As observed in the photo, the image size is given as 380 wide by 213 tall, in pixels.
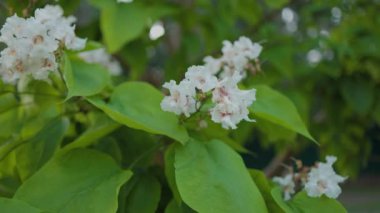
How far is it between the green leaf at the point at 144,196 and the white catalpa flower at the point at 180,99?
12cm

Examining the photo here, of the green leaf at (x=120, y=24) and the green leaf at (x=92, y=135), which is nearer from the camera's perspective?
the green leaf at (x=92, y=135)

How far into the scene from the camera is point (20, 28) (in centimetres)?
70

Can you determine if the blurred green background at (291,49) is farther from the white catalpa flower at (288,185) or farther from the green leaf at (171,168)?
the green leaf at (171,168)

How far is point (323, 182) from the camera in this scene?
30.3 inches

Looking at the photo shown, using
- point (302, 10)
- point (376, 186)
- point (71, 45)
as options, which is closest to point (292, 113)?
point (71, 45)

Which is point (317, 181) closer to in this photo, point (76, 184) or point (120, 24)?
point (76, 184)

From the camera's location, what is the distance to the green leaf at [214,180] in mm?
621

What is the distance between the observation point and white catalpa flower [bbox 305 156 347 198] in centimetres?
76

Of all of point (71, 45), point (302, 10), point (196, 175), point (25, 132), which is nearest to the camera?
point (196, 175)

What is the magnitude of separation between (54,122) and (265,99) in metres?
0.30

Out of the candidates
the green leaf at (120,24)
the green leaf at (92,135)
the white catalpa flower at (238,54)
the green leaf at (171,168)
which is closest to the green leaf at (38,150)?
the green leaf at (92,135)

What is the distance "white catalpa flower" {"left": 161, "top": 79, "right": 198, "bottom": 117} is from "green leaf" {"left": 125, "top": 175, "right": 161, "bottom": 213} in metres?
0.12

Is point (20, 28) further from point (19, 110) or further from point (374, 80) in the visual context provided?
point (374, 80)

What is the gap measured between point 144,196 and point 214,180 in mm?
147
